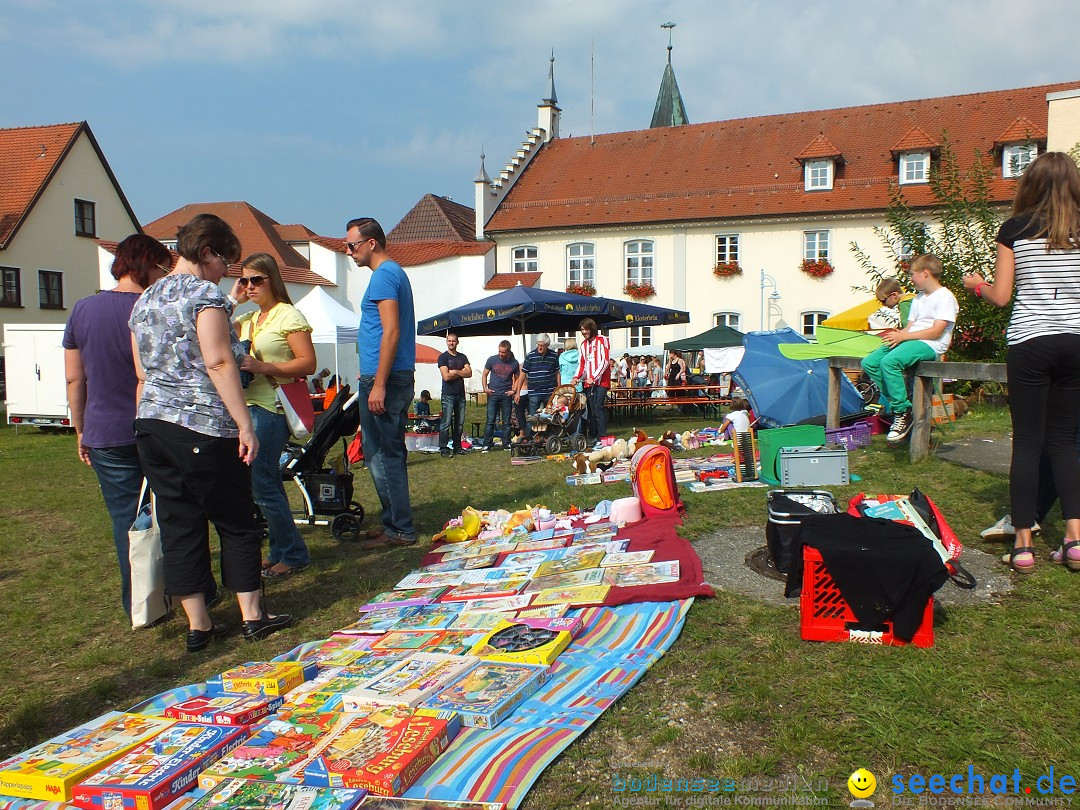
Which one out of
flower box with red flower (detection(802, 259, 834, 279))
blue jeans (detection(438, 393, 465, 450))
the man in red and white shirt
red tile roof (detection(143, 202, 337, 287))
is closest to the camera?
the man in red and white shirt

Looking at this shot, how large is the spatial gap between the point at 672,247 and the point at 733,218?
2.57m

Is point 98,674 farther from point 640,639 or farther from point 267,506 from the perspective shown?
point 640,639

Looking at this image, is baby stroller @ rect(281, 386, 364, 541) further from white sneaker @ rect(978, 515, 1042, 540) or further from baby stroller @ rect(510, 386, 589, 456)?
baby stroller @ rect(510, 386, 589, 456)

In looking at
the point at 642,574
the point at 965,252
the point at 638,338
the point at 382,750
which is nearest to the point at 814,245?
the point at 638,338

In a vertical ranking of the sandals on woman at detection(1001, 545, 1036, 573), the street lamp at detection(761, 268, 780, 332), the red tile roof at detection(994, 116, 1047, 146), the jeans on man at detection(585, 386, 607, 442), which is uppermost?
the red tile roof at detection(994, 116, 1047, 146)

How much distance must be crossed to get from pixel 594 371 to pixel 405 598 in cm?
863

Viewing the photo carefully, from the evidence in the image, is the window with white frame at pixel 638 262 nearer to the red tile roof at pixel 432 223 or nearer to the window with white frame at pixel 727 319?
the window with white frame at pixel 727 319

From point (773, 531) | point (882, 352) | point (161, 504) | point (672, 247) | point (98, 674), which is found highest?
point (672, 247)

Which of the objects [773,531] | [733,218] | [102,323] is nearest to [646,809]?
[773,531]

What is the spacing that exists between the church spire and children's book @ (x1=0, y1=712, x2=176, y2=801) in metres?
51.7

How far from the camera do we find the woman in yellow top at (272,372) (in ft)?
16.2

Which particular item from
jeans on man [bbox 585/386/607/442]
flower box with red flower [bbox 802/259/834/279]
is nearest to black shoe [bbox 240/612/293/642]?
jeans on man [bbox 585/386/607/442]

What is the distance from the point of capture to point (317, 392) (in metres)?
20.1

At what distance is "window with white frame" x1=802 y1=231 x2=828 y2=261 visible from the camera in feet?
103
